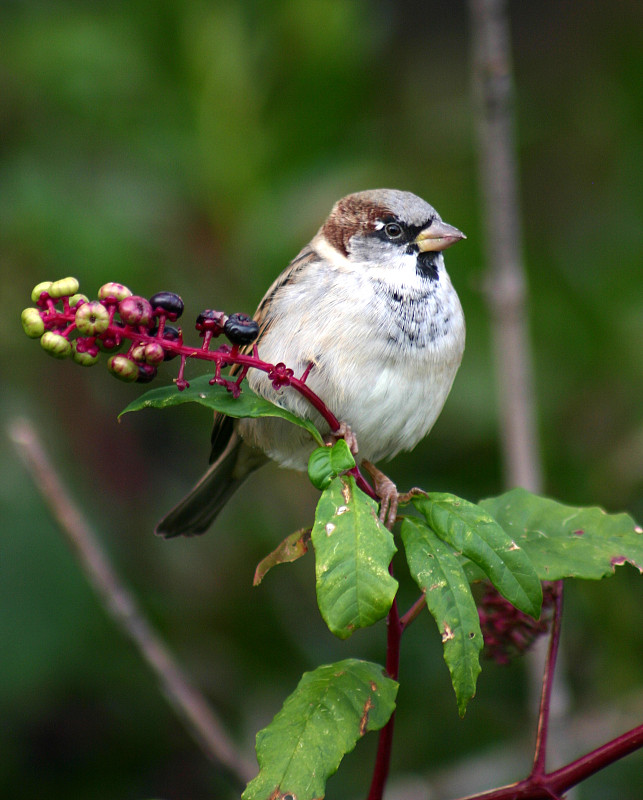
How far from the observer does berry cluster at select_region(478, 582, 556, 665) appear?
4.97ft

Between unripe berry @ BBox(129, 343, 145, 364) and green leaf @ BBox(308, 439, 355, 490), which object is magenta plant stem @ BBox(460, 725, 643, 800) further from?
unripe berry @ BBox(129, 343, 145, 364)

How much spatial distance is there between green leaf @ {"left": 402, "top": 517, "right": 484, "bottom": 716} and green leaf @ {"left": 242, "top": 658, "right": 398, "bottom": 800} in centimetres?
12

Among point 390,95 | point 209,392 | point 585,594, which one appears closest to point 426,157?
point 390,95

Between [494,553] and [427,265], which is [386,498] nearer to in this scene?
[494,553]

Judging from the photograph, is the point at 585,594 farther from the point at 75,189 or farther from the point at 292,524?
the point at 75,189

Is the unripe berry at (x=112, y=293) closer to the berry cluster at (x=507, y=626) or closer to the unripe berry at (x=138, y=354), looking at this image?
the unripe berry at (x=138, y=354)

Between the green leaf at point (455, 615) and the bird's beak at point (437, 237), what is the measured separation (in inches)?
44.8

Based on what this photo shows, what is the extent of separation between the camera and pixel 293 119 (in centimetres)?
310

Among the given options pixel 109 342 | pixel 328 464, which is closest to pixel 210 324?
pixel 109 342

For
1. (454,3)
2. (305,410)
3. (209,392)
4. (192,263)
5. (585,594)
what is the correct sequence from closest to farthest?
1. (209,392)
2. (305,410)
3. (585,594)
4. (192,263)
5. (454,3)

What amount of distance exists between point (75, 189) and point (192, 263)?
0.50m

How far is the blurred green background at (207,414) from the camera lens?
290 centimetres

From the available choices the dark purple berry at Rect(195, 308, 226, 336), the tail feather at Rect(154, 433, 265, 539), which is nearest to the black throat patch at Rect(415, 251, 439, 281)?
the tail feather at Rect(154, 433, 265, 539)

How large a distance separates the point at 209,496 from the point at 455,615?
1452 millimetres
